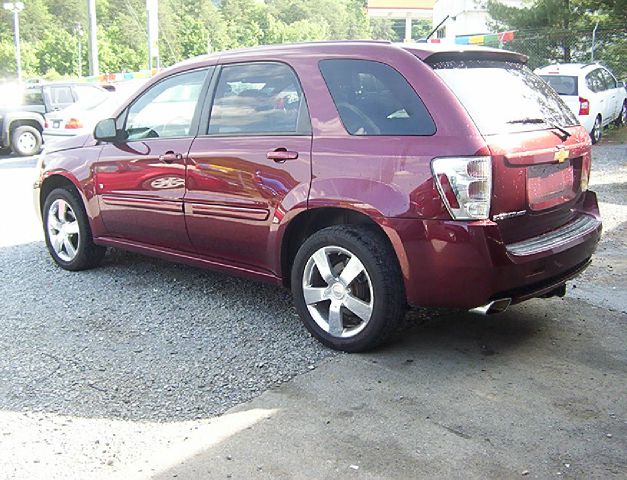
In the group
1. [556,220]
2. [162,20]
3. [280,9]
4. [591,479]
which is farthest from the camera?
[280,9]

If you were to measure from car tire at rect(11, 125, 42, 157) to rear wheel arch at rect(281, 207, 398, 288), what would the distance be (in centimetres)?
1334

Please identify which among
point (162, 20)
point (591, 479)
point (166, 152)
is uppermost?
point (162, 20)

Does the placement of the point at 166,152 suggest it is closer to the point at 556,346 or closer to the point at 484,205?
the point at 484,205

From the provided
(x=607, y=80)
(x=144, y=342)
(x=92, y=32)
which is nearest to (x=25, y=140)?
(x=92, y=32)

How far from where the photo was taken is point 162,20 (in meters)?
79.8

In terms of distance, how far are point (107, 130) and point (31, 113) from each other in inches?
478

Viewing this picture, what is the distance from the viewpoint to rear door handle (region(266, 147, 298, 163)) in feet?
13.9

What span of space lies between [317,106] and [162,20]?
80.8m

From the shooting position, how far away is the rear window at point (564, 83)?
46.9 feet

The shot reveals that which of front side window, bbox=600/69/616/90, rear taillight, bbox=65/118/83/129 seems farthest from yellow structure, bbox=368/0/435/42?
rear taillight, bbox=65/118/83/129

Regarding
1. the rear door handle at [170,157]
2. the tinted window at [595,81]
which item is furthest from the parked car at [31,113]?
the rear door handle at [170,157]

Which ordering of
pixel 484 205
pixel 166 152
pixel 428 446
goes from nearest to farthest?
pixel 428 446 < pixel 484 205 < pixel 166 152

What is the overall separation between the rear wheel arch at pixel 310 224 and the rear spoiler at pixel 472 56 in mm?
951

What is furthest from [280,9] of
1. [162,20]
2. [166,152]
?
[166,152]
